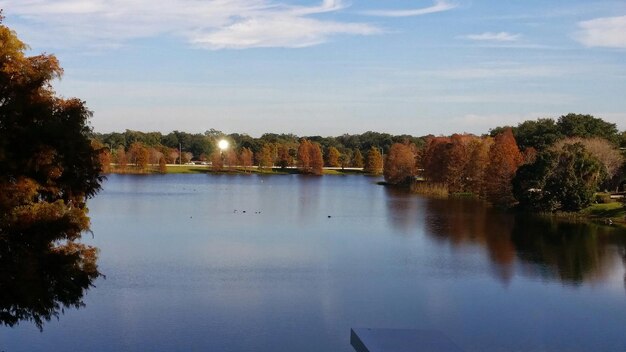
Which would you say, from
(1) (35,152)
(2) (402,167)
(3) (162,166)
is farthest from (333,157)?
(1) (35,152)

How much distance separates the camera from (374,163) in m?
107

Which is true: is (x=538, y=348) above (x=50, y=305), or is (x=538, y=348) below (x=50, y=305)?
below

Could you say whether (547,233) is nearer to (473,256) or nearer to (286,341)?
(473,256)

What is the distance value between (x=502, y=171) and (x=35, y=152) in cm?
4224

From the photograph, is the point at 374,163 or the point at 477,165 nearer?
the point at 477,165

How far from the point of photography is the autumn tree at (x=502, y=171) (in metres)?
49.0

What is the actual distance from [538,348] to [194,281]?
10.2m

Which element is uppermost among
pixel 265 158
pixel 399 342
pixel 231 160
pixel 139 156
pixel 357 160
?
pixel 139 156

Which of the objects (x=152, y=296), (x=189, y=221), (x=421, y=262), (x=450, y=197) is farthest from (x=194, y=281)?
(x=450, y=197)

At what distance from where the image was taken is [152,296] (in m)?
18.5

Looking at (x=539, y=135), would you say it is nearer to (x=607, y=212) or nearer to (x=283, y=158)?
(x=607, y=212)

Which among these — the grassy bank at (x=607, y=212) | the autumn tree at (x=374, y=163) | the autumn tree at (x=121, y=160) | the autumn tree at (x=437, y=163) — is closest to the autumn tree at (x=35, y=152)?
the grassy bank at (x=607, y=212)

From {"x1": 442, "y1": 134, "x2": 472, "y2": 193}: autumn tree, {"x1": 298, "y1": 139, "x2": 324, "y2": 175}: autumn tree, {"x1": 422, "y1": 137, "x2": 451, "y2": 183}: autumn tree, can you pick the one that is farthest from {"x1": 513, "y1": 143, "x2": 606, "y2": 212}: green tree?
{"x1": 298, "y1": 139, "x2": 324, "y2": 175}: autumn tree

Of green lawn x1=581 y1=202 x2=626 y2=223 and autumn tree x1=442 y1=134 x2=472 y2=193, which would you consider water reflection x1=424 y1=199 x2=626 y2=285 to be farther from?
autumn tree x1=442 y1=134 x2=472 y2=193
